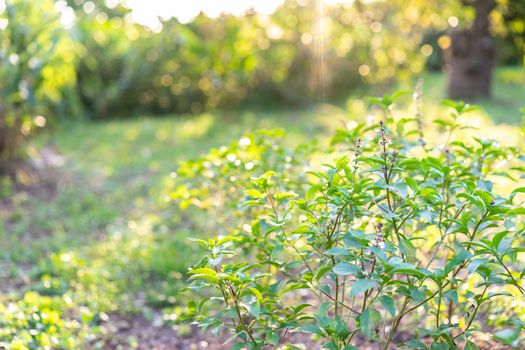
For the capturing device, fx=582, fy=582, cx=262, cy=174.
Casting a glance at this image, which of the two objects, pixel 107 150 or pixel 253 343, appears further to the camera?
pixel 107 150

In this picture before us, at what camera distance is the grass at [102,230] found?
311cm

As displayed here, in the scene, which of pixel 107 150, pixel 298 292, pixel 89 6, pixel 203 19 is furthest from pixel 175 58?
pixel 298 292

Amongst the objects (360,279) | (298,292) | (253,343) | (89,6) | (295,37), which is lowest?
(298,292)

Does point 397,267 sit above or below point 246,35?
below

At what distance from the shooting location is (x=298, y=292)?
3.20 meters

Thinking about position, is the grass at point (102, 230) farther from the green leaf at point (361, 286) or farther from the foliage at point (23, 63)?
the green leaf at point (361, 286)

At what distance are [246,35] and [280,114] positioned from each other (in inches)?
54.9

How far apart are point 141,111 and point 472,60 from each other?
580 centimetres

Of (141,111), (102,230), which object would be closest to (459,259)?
(102,230)

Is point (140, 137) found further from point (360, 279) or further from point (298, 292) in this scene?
point (360, 279)

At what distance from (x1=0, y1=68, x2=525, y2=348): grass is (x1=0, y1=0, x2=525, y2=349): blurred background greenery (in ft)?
0.05

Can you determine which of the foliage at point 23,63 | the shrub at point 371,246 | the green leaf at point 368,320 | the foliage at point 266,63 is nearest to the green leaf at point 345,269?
the shrub at point 371,246

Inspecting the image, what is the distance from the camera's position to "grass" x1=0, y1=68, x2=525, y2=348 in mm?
3107

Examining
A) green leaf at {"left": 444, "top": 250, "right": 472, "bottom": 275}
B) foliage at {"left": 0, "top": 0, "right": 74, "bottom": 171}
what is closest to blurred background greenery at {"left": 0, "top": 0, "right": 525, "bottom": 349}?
foliage at {"left": 0, "top": 0, "right": 74, "bottom": 171}
